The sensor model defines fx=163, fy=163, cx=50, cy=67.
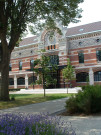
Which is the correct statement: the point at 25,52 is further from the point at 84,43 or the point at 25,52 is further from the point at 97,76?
the point at 97,76

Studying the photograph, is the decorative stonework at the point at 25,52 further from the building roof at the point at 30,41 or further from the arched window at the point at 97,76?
the arched window at the point at 97,76

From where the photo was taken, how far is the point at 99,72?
28.5 m

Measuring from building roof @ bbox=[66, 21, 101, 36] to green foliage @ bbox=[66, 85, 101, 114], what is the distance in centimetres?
2331

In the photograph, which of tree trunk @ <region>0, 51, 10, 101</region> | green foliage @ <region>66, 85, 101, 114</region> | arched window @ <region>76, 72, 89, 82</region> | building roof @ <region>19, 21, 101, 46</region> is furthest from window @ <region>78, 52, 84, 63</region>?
green foliage @ <region>66, 85, 101, 114</region>

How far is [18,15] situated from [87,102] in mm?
9763

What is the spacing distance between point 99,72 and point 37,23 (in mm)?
15246

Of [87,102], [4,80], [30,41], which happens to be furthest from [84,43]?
[87,102]

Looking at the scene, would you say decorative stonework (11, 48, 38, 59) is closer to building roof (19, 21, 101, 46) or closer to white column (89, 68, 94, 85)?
building roof (19, 21, 101, 46)

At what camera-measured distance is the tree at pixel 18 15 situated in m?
13.8

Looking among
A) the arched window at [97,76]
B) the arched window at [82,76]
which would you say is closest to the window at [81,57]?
the arched window at [82,76]

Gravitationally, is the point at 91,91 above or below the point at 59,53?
below

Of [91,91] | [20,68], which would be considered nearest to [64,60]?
[20,68]

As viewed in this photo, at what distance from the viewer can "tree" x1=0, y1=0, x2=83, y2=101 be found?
1382 cm

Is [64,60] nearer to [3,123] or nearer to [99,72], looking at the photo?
[99,72]
